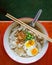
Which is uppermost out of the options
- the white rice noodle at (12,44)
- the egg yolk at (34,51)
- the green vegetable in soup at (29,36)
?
the green vegetable in soup at (29,36)

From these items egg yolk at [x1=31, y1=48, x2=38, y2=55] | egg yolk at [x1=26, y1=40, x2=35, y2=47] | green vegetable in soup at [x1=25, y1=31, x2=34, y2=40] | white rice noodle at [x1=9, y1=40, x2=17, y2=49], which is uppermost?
green vegetable in soup at [x1=25, y1=31, x2=34, y2=40]

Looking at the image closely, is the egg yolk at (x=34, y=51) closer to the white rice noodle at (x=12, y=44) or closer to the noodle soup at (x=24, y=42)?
the noodle soup at (x=24, y=42)

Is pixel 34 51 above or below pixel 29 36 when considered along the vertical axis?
below

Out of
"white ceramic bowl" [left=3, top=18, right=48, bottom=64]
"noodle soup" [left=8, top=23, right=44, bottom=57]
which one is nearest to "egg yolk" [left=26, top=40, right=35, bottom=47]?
"noodle soup" [left=8, top=23, right=44, bottom=57]

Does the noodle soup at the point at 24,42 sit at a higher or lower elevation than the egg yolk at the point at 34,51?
higher

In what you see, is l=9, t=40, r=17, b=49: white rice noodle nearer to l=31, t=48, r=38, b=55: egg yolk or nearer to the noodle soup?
the noodle soup

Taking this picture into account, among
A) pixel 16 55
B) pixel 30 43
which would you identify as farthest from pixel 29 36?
pixel 16 55

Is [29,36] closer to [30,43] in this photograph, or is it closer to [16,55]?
[30,43]

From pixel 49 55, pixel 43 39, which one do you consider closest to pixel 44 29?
pixel 43 39

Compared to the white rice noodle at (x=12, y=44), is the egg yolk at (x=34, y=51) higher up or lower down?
lower down

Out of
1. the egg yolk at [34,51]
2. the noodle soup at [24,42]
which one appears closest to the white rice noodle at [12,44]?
the noodle soup at [24,42]

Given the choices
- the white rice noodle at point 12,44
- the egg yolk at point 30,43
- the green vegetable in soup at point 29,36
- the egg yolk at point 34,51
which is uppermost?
the green vegetable in soup at point 29,36
